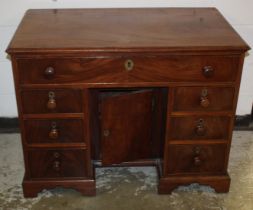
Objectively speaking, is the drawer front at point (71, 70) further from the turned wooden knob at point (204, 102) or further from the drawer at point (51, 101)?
the turned wooden knob at point (204, 102)

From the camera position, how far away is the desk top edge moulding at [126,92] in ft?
5.30

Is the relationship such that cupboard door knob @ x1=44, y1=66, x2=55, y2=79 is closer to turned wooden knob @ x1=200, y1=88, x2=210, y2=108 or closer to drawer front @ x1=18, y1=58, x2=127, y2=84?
drawer front @ x1=18, y1=58, x2=127, y2=84

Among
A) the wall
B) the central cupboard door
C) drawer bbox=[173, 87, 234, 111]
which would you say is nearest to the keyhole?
the central cupboard door

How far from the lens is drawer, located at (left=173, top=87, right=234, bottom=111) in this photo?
1711 mm

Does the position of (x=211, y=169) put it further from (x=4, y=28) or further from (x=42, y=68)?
(x=4, y=28)

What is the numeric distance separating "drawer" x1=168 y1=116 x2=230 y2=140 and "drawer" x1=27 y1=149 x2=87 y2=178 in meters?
0.42

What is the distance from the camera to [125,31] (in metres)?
1.73

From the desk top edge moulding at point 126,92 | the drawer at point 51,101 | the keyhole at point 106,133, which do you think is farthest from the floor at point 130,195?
the drawer at point 51,101

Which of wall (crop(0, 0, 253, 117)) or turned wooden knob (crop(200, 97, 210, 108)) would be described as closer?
turned wooden knob (crop(200, 97, 210, 108))

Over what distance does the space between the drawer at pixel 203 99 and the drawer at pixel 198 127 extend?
49mm

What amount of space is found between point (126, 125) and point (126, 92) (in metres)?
0.15

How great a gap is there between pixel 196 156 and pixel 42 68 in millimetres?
795

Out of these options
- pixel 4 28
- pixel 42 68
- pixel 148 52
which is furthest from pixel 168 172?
pixel 4 28

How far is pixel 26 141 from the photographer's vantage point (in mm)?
1807
